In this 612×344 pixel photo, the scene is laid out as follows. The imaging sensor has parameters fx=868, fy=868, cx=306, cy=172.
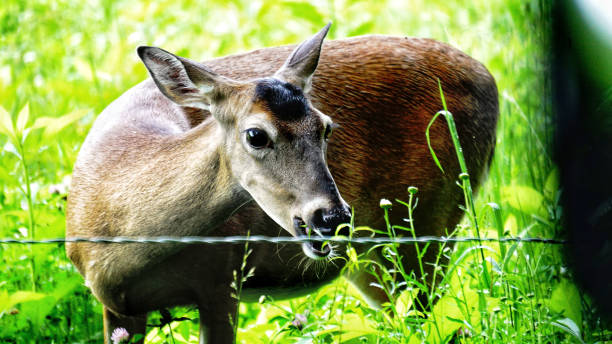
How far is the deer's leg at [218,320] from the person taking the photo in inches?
130

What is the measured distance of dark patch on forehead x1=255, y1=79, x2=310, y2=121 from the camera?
297 centimetres

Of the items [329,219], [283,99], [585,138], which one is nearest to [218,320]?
[329,219]

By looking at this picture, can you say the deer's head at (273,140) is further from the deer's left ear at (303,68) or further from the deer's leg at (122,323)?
the deer's leg at (122,323)

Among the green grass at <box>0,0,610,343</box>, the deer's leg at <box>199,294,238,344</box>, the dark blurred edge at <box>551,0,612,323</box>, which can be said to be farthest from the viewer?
the deer's leg at <box>199,294,238,344</box>

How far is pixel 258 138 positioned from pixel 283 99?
0.16 m

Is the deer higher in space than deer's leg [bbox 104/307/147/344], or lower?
higher

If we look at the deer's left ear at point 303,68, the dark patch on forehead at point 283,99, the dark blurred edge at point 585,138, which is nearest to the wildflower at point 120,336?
the dark patch on forehead at point 283,99

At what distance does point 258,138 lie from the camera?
9.82ft

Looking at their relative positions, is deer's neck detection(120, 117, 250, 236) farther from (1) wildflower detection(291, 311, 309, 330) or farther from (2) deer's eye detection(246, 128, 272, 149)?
(1) wildflower detection(291, 311, 309, 330)

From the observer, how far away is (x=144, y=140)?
343 centimetres

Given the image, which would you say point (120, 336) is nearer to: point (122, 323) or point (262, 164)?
point (122, 323)

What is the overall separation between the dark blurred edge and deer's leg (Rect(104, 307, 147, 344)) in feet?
7.16

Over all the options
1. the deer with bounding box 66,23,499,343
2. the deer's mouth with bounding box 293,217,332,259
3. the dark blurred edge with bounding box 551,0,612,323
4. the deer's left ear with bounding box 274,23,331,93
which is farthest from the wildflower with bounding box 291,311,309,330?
the dark blurred edge with bounding box 551,0,612,323

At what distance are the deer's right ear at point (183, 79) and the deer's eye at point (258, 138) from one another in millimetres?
256
